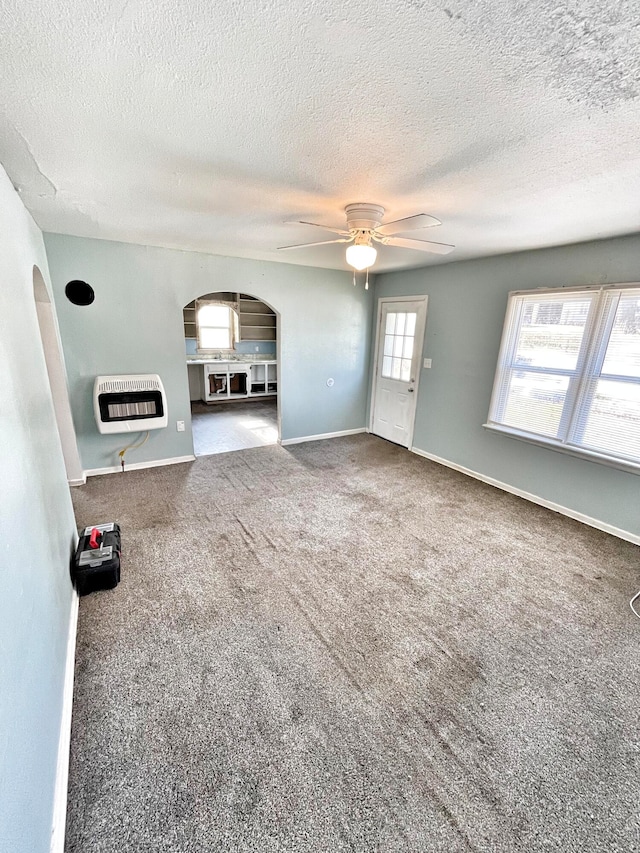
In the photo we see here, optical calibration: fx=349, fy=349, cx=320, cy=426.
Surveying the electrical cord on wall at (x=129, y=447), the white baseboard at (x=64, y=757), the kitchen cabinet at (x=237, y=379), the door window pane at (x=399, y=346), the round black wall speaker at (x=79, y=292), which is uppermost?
the round black wall speaker at (x=79, y=292)

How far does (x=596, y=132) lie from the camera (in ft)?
4.25

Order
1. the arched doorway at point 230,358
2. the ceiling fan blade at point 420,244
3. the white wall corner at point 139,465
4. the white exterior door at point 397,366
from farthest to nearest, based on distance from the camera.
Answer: the arched doorway at point 230,358 → the white exterior door at point 397,366 → the white wall corner at point 139,465 → the ceiling fan blade at point 420,244

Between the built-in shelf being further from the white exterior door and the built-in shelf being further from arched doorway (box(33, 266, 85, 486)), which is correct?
arched doorway (box(33, 266, 85, 486))

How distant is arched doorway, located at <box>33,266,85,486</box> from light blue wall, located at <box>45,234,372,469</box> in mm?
148

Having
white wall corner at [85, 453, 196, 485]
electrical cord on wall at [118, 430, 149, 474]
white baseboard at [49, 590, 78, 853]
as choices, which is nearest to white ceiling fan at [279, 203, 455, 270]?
white baseboard at [49, 590, 78, 853]

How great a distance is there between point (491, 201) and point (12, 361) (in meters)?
2.55

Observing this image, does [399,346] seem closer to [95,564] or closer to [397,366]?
[397,366]

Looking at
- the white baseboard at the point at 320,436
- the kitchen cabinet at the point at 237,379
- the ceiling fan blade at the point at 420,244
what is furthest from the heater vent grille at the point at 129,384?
the kitchen cabinet at the point at 237,379

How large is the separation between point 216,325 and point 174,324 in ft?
11.9

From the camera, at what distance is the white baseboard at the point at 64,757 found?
3.68 ft

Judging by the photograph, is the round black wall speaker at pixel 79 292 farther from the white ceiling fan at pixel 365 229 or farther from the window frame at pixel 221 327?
the window frame at pixel 221 327

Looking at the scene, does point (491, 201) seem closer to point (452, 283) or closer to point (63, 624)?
point (452, 283)

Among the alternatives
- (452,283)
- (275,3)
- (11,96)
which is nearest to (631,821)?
(275,3)

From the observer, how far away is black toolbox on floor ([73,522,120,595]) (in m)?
2.11
